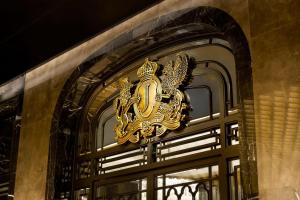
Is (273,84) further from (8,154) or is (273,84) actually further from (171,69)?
(8,154)

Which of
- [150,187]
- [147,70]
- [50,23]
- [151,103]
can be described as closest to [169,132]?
[151,103]

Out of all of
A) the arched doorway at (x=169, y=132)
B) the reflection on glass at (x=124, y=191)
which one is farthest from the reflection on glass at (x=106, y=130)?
the reflection on glass at (x=124, y=191)

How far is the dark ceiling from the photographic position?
16.6 feet

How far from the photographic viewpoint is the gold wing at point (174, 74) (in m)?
4.80

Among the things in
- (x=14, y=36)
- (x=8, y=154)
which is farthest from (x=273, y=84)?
(x=8, y=154)

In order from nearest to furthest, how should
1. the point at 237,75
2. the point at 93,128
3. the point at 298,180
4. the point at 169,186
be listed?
the point at 298,180
the point at 237,75
the point at 169,186
the point at 93,128

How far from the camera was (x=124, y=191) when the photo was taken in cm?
509

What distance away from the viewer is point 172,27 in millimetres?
4832

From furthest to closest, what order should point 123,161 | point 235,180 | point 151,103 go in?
point 123,161 → point 151,103 → point 235,180

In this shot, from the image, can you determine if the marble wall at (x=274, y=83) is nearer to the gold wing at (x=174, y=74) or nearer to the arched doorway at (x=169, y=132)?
the arched doorway at (x=169, y=132)

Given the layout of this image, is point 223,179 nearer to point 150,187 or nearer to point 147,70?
point 150,187

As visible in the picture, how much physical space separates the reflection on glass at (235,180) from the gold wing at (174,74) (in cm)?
94

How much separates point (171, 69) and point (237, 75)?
0.95 metres

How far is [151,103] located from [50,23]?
1.39 m
